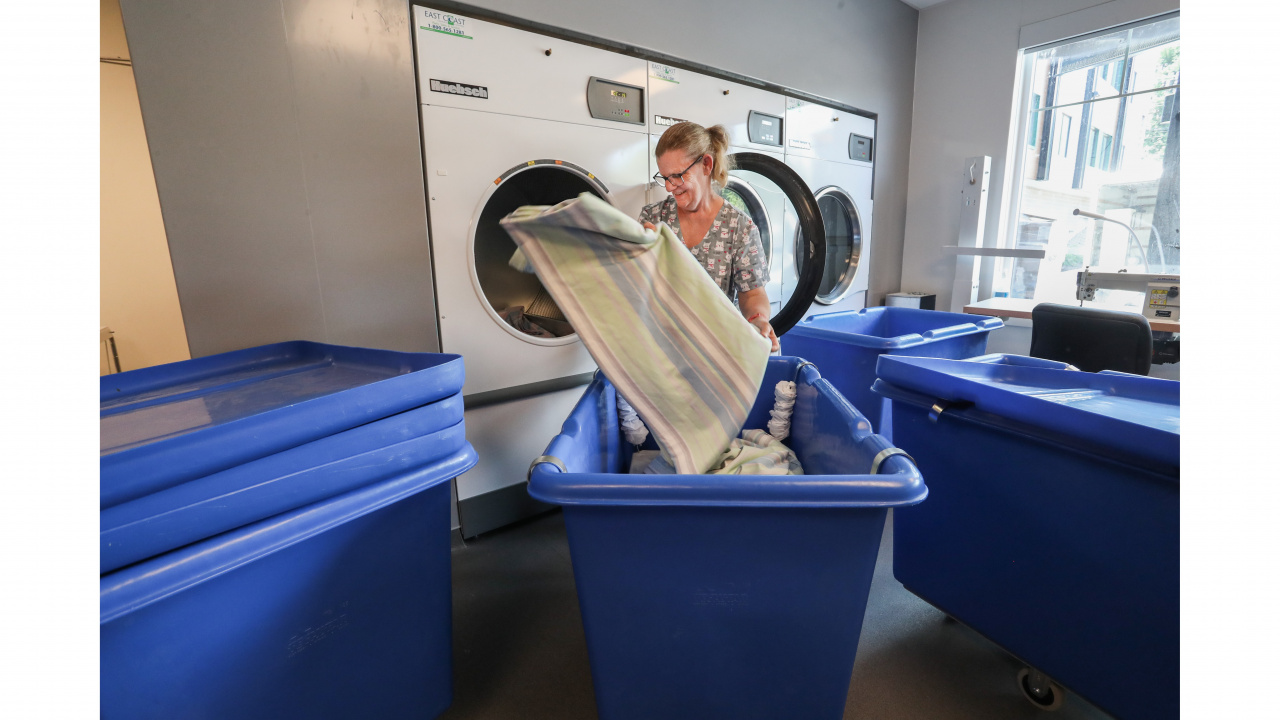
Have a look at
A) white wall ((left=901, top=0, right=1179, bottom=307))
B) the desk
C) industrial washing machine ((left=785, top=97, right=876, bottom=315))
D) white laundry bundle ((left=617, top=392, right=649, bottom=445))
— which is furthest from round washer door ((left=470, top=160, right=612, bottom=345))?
white wall ((left=901, top=0, right=1179, bottom=307))

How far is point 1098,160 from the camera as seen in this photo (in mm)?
3035

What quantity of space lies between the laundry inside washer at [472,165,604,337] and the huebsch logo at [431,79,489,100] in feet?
0.89

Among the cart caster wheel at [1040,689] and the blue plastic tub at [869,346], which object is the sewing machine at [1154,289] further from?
the cart caster wheel at [1040,689]

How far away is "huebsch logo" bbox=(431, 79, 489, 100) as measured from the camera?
1662mm

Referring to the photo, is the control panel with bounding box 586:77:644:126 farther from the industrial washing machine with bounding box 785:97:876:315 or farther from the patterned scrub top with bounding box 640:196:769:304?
the industrial washing machine with bounding box 785:97:876:315

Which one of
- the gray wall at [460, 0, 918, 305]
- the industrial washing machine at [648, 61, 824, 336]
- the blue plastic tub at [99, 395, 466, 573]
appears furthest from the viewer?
the industrial washing machine at [648, 61, 824, 336]

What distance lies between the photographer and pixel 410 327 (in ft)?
5.67

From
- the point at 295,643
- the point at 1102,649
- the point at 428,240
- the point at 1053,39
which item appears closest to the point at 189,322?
the point at 428,240

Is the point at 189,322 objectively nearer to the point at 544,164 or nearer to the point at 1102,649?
the point at 544,164

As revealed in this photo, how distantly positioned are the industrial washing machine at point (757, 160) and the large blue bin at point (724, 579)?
1704mm

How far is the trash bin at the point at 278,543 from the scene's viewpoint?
0.64 metres

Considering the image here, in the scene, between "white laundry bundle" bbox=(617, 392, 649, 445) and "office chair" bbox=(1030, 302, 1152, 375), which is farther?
"office chair" bbox=(1030, 302, 1152, 375)

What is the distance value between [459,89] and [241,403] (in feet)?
4.03

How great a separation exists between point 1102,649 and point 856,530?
2.32 feet
